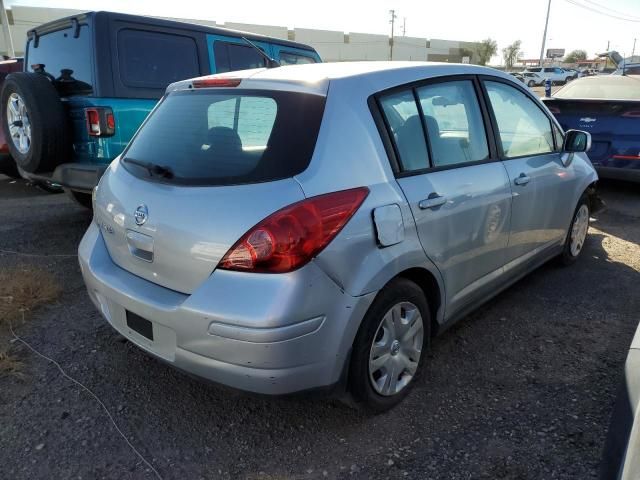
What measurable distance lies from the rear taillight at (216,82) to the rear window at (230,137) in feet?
0.11

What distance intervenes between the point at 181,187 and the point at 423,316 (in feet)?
4.44

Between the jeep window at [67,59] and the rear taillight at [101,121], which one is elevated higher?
the jeep window at [67,59]

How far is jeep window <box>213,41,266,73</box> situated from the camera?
5.57 m

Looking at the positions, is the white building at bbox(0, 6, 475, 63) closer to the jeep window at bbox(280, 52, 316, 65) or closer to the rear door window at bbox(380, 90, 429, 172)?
the jeep window at bbox(280, 52, 316, 65)

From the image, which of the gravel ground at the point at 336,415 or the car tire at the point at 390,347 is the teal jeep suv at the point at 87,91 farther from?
the car tire at the point at 390,347

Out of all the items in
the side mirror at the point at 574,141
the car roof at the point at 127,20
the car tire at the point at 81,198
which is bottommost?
the car tire at the point at 81,198

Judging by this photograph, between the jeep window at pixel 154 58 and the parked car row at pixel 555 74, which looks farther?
the parked car row at pixel 555 74

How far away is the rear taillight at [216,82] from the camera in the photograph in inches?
101

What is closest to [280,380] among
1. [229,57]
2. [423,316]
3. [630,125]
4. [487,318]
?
[423,316]

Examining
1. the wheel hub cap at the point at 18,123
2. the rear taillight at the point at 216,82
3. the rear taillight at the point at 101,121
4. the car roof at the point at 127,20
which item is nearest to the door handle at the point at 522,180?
the rear taillight at the point at 216,82

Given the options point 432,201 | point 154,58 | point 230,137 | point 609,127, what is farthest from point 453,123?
point 609,127

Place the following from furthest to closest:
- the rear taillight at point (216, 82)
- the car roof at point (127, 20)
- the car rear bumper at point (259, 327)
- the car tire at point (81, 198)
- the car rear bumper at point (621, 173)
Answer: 1. the car rear bumper at point (621, 173)
2. the car tire at point (81, 198)
3. the car roof at point (127, 20)
4. the rear taillight at point (216, 82)
5. the car rear bumper at point (259, 327)

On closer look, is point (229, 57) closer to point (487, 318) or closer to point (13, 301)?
point (13, 301)

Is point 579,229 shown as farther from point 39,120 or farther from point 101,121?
point 39,120
